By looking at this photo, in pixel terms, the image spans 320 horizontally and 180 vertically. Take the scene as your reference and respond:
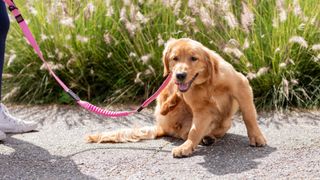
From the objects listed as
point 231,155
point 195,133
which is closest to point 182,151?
point 195,133

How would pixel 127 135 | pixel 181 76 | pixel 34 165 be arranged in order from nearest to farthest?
1. pixel 181 76
2. pixel 34 165
3. pixel 127 135

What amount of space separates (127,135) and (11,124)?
114 centimetres

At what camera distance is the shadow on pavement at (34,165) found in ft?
15.0

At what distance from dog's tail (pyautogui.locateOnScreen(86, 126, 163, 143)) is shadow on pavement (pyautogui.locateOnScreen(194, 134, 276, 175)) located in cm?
56

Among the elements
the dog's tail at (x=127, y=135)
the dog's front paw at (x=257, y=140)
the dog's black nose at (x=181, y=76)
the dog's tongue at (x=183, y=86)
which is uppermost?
the dog's black nose at (x=181, y=76)

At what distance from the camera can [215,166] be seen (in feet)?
14.9

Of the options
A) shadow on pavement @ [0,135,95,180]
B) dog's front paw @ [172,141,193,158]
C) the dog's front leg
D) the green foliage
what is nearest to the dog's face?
the dog's front leg

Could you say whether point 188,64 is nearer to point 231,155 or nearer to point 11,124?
point 231,155

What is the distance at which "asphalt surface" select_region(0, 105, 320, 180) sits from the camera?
14.5ft

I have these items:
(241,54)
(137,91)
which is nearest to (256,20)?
(241,54)

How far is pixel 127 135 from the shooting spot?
5.45 metres

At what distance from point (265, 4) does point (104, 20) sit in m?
1.86

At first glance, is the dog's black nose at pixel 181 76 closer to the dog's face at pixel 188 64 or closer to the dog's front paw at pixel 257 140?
the dog's face at pixel 188 64

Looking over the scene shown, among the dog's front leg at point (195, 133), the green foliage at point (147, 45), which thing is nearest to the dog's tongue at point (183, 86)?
the dog's front leg at point (195, 133)
